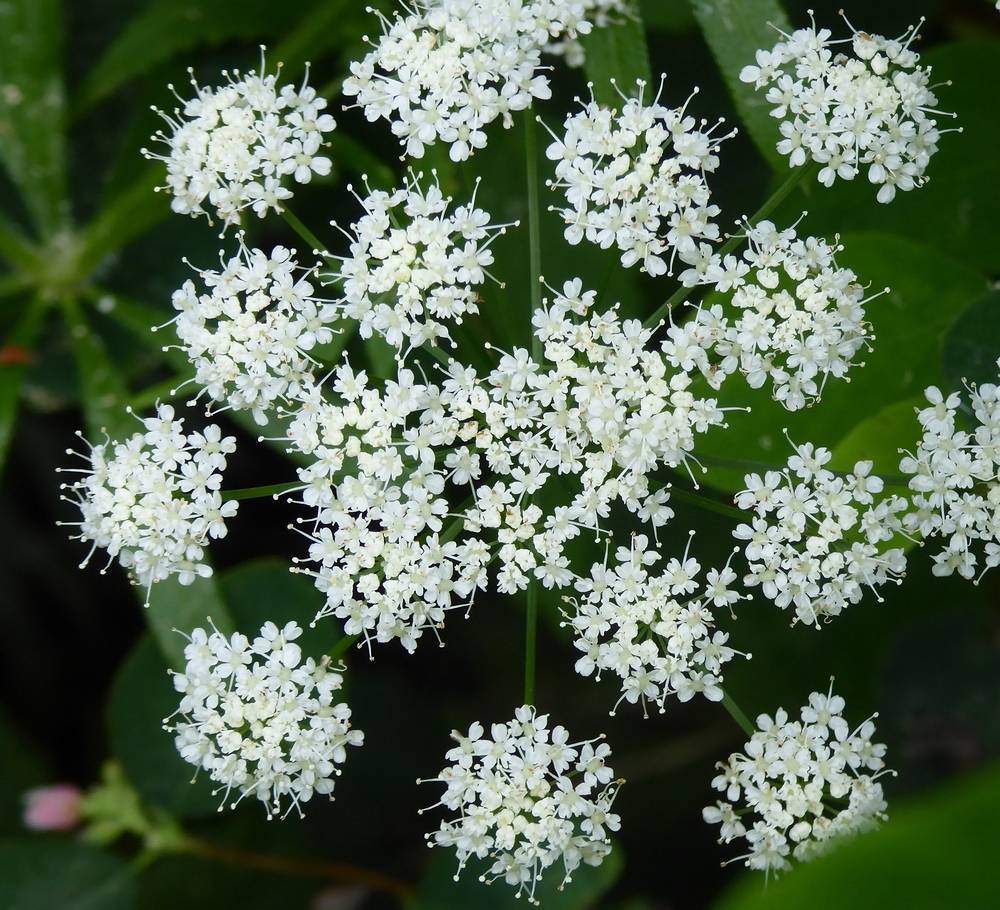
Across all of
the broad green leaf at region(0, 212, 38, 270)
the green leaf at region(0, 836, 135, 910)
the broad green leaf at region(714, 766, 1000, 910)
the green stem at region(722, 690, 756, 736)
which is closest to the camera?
the broad green leaf at region(714, 766, 1000, 910)

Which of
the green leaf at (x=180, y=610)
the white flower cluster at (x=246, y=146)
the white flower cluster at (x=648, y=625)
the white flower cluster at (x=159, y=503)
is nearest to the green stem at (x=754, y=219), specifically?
the white flower cluster at (x=648, y=625)

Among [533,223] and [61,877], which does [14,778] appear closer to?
[61,877]

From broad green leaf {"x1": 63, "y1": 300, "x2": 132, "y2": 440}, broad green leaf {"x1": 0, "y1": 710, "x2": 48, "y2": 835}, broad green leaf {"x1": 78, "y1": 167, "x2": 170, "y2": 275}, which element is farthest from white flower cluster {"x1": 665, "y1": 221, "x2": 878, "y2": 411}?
broad green leaf {"x1": 0, "y1": 710, "x2": 48, "y2": 835}

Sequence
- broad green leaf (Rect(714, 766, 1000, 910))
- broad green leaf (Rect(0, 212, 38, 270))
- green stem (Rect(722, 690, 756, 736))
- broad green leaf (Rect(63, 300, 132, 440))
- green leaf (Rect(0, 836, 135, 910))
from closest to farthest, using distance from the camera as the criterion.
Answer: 1. broad green leaf (Rect(714, 766, 1000, 910))
2. green stem (Rect(722, 690, 756, 736))
3. broad green leaf (Rect(63, 300, 132, 440))
4. green leaf (Rect(0, 836, 135, 910))
5. broad green leaf (Rect(0, 212, 38, 270))

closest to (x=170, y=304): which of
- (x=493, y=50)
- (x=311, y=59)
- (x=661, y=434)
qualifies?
(x=311, y=59)

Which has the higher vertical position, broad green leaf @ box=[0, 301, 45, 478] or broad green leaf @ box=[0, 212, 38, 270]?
broad green leaf @ box=[0, 212, 38, 270]

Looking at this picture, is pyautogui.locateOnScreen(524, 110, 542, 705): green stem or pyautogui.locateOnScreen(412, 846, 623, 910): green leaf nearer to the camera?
pyautogui.locateOnScreen(524, 110, 542, 705): green stem

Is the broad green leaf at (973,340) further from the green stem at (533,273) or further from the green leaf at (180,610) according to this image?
the green leaf at (180,610)

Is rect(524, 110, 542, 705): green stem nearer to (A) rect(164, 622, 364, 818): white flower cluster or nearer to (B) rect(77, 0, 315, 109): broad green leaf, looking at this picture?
→ (A) rect(164, 622, 364, 818): white flower cluster

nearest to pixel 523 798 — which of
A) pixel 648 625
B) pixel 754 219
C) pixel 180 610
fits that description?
pixel 648 625
